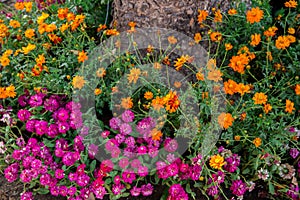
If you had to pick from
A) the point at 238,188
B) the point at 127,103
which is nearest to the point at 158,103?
the point at 127,103

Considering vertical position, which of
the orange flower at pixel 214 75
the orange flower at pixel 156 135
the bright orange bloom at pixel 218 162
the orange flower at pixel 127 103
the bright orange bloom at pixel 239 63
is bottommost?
the bright orange bloom at pixel 218 162

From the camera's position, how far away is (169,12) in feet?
9.64

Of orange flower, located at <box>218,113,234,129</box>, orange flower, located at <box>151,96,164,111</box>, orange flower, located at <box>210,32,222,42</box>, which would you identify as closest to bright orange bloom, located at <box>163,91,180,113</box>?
orange flower, located at <box>151,96,164,111</box>

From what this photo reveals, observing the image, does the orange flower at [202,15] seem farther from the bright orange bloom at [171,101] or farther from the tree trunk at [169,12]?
the bright orange bloom at [171,101]

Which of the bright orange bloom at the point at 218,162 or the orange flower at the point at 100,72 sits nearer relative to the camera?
the bright orange bloom at the point at 218,162

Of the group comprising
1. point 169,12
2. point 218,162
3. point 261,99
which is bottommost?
point 218,162

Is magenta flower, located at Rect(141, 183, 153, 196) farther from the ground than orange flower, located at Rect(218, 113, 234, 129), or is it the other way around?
orange flower, located at Rect(218, 113, 234, 129)

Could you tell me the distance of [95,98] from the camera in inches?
110

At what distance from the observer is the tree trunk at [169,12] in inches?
115

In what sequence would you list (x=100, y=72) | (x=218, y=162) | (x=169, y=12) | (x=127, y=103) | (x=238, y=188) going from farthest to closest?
(x=169, y=12) → (x=100, y=72) → (x=127, y=103) → (x=238, y=188) → (x=218, y=162)

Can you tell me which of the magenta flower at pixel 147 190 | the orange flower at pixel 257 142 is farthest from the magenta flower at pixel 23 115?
the orange flower at pixel 257 142

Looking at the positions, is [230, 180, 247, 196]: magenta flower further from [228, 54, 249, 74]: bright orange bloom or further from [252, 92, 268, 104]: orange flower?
[228, 54, 249, 74]: bright orange bloom

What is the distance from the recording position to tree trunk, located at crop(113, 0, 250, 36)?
2.92 m

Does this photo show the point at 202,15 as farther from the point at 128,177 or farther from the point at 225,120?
the point at 128,177
